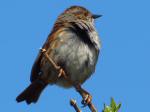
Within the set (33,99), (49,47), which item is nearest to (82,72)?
(49,47)

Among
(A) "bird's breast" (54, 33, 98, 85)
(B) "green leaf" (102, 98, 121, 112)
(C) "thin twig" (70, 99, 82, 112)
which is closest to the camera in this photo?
(C) "thin twig" (70, 99, 82, 112)

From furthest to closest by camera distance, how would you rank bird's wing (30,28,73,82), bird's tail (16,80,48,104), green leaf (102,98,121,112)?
bird's tail (16,80,48,104) → bird's wing (30,28,73,82) → green leaf (102,98,121,112)

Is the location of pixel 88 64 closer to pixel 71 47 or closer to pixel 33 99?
pixel 71 47

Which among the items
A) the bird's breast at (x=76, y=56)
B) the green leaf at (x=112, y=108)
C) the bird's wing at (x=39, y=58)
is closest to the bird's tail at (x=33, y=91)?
the bird's wing at (x=39, y=58)

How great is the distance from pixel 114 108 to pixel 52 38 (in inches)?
170

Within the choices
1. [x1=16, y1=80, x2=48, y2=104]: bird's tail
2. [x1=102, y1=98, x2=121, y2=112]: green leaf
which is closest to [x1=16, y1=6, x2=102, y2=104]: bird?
[x1=16, y1=80, x2=48, y2=104]: bird's tail

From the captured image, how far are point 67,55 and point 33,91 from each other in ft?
4.88

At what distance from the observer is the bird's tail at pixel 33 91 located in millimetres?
7090

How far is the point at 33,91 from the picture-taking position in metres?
7.36

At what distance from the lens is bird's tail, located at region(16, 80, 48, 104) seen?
23.3 feet

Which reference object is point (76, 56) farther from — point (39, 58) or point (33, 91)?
point (33, 91)

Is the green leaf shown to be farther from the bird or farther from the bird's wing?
the bird's wing

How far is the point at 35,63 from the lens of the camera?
6.84 metres

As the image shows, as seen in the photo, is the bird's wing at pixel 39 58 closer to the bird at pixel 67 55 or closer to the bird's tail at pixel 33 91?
the bird at pixel 67 55
